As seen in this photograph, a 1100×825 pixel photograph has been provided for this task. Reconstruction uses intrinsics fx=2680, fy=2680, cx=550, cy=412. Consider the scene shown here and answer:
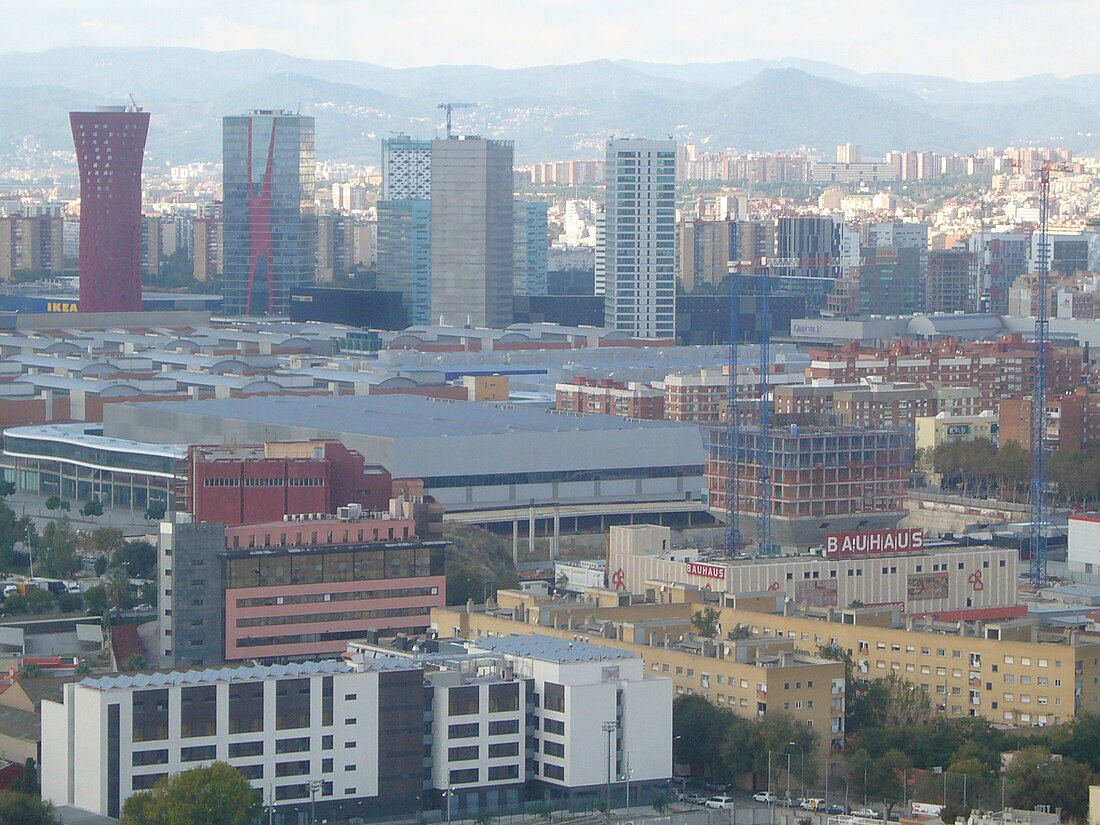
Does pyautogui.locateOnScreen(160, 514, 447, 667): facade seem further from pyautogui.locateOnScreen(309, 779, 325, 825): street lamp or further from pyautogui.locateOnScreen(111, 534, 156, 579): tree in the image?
pyautogui.locateOnScreen(111, 534, 156, 579): tree

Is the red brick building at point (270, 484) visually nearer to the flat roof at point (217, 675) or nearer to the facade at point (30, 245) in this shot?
the flat roof at point (217, 675)

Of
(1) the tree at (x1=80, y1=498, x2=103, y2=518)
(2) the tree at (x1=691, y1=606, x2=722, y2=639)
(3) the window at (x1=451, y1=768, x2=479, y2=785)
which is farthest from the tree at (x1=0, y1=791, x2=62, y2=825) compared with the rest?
(1) the tree at (x1=80, y1=498, x2=103, y2=518)

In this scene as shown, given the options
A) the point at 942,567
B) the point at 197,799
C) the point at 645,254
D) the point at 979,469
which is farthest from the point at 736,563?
the point at 645,254

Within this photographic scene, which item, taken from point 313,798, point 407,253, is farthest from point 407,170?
point 313,798

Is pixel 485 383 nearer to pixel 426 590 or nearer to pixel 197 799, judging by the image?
pixel 426 590

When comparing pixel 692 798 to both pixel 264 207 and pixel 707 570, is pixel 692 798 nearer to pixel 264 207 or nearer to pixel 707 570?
pixel 707 570

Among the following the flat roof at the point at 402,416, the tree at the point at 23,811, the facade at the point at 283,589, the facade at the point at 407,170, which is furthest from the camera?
the facade at the point at 407,170

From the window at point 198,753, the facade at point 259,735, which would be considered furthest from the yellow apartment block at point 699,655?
the window at point 198,753
